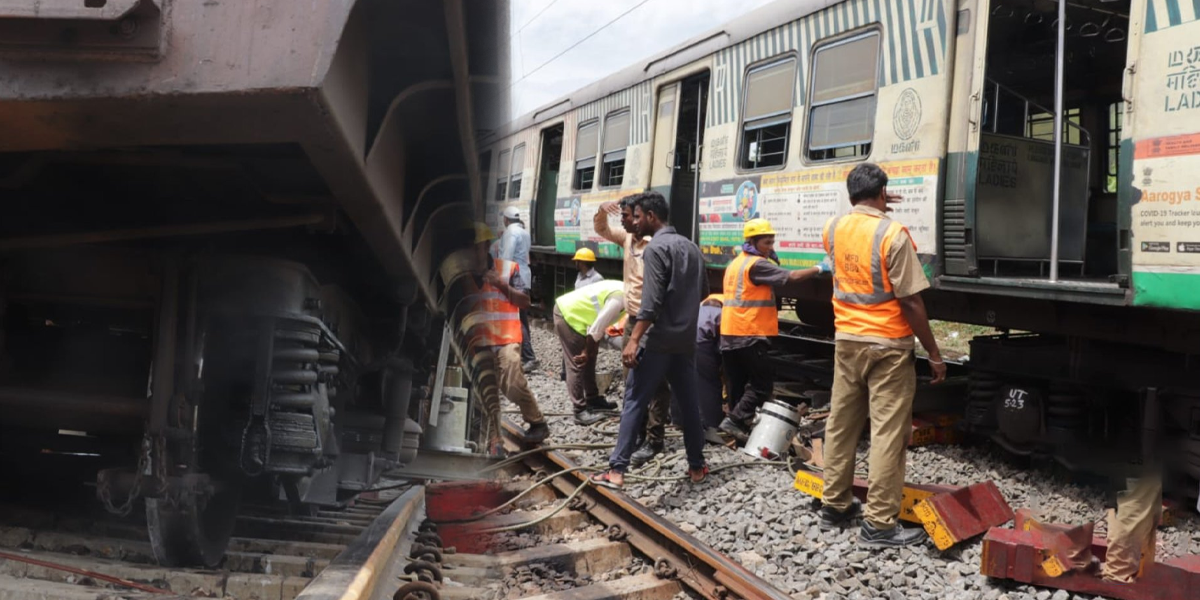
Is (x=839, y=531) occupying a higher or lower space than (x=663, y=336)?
lower

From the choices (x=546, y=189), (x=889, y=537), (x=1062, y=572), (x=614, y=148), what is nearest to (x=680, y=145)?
(x=614, y=148)

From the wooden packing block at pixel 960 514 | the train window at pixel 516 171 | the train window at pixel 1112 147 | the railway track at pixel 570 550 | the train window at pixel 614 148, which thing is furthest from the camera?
the train window at pixel 516 171

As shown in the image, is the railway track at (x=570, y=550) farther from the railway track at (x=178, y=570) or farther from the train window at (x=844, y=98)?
the train window at (x=844, y=98)

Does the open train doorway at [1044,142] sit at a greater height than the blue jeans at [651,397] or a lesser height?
greater

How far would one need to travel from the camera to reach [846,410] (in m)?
5.20

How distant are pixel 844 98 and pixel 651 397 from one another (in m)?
2.69

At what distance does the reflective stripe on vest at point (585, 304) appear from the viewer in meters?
7.85

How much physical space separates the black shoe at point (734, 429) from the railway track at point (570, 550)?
4.94 feet

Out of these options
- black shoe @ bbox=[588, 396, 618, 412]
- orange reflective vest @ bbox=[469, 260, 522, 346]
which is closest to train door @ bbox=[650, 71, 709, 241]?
black shoe @ bbox=[588, 396, 618, 412]

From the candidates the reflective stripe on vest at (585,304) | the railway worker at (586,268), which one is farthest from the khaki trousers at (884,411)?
the railway worker at (586,268)

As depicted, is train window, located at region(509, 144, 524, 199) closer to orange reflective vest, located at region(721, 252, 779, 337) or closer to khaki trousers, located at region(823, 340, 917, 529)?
orange reflective vest, located at region(721, 252, 779, 337)

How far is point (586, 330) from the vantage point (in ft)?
26.3

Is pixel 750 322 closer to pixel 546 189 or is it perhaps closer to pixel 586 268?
pixel 586 268

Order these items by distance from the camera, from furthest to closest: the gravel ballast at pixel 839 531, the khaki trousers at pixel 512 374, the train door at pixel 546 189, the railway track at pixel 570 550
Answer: the train door at pixel 546 189 → the khaki trousers at pixel 512 374 → the gravel ballast at pixel 839 531 → the railway track at pixel 570 550
